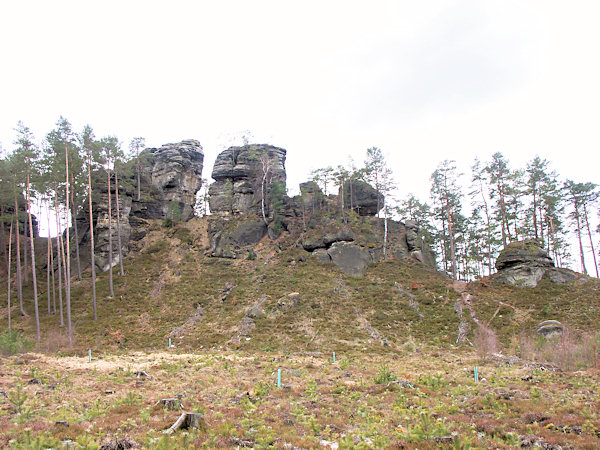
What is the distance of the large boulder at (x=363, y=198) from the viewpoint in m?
47.4

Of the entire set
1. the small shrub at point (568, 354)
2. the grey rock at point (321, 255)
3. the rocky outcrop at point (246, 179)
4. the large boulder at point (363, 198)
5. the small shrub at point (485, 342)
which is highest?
the rocky outcrop at point (246, 179)

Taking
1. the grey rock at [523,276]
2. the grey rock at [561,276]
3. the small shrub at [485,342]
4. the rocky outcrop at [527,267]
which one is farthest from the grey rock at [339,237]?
the grey rock at [561,276]

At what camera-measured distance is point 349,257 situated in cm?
3684

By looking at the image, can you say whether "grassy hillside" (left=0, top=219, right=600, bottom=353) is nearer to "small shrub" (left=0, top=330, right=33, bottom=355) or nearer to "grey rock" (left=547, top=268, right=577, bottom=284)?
"grey rock" (left=547, top=268, right=577, bottom=284)

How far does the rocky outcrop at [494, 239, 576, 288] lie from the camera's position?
3070 centimetres

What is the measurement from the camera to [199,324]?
28297 millimetres

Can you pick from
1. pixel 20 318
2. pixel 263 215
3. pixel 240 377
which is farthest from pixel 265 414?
pixel 263 215

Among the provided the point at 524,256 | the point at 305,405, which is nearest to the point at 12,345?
the point at 305,405

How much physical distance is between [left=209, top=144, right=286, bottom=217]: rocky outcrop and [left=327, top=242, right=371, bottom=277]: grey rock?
1322cm

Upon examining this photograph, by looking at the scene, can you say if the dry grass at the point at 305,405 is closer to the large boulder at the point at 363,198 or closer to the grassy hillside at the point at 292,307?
the grassy hillside at the point at 292,307

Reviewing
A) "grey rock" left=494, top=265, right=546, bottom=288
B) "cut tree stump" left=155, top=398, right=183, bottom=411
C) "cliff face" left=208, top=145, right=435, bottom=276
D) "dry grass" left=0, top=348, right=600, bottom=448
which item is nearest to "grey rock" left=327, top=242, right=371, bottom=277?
"cliff face" left=208, top=145, right=435, bottom=276

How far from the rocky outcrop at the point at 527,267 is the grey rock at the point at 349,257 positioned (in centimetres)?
1323

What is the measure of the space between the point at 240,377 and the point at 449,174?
114 ft

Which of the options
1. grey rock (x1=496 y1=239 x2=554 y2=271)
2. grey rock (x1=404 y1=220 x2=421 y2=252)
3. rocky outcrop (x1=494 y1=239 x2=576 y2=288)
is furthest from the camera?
grey rock (x1=404 y1=220 x2=421 y2=252)
